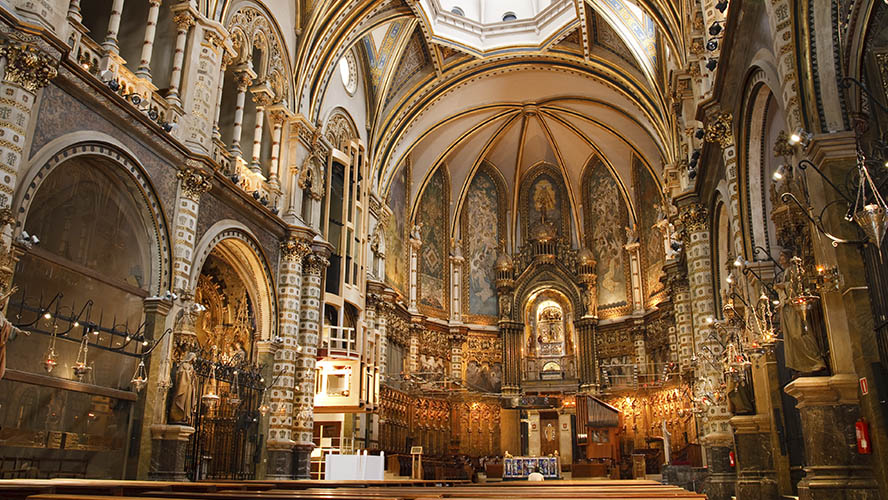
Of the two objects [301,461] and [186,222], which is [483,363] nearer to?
[301,461]

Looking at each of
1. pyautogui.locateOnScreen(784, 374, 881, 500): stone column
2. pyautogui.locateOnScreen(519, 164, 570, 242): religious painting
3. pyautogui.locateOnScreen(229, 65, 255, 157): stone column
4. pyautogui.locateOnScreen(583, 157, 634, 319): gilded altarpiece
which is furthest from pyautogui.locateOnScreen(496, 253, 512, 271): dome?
pyautogui.locateOnScreen(784, 374, 881, 500): stone column

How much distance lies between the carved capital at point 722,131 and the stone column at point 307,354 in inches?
458

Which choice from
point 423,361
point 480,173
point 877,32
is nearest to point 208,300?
point 423,361

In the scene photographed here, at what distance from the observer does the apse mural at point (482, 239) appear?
33.9 metres

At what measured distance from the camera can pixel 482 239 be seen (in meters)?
34.9

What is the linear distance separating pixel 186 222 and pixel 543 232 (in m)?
21.6

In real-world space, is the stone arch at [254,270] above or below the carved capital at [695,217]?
below

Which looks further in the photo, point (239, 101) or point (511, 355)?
point (511, 355)

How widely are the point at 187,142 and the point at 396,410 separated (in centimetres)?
1475

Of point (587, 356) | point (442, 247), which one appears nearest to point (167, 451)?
point (442, 247)

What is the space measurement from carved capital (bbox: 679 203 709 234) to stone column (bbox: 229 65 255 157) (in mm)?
11699

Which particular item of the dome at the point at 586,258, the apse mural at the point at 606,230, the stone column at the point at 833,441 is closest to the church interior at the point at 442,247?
the stone column at the point at 833,441

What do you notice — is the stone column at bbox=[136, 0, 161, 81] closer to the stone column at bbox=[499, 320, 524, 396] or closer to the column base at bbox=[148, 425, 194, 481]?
the column base at bbox=[148, 425, 194, 481]

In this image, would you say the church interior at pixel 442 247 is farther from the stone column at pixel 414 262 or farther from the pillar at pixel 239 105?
the stone column at pixel 414 262
